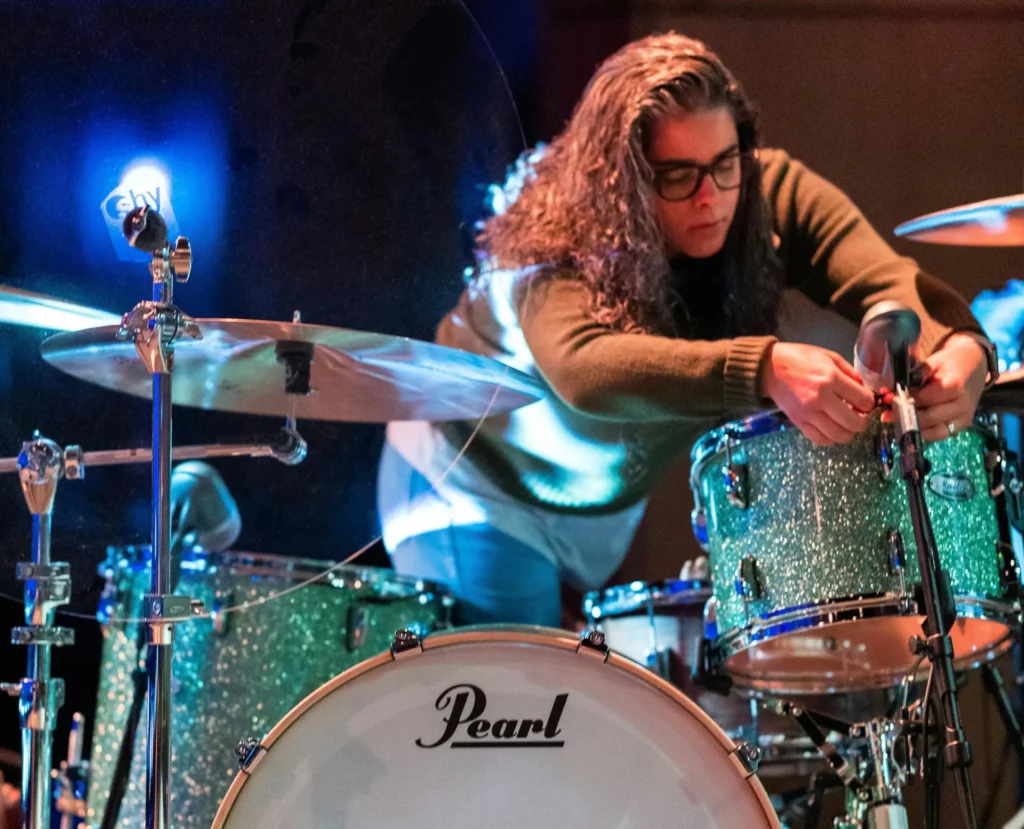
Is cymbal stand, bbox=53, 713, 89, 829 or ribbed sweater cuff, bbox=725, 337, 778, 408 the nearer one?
ribbed sweater cuff, bbox=725, 337, 778, 408

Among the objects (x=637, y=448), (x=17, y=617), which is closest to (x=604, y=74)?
(x=637, y=448)

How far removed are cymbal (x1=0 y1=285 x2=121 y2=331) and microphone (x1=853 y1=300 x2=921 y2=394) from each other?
83cm

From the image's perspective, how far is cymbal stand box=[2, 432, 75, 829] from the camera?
51.9 inches

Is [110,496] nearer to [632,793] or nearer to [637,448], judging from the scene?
[632,793]

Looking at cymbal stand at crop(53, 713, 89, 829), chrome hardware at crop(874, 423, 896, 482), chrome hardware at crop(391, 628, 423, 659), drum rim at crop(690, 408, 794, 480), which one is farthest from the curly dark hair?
cymbal stand at crop(53, 713, 89, 829)

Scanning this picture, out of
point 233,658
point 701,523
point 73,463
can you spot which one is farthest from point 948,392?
point 233,658

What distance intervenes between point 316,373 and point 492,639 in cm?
49

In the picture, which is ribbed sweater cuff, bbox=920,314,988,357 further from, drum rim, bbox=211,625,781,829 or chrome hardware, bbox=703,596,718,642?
drum rim, bbox=211,625,781,829

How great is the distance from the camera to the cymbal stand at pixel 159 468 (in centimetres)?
116

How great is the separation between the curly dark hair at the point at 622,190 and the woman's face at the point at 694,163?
0.02 metres

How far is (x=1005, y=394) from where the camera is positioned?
162 cm

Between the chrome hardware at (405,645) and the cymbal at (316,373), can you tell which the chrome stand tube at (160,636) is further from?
the chrome hardware at (405,645)

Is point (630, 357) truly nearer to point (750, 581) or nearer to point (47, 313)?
point (750, 581)

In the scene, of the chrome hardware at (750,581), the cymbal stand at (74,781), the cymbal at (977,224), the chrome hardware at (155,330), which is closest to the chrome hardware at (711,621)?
the chrome hardware at (750,581)
